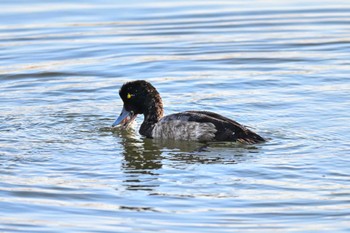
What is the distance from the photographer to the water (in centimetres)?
938

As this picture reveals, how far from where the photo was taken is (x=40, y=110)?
13719mm

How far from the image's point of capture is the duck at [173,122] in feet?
39.0

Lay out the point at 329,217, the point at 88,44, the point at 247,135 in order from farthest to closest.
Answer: the point at 88,44, the point at 247,135, the point at 329,217

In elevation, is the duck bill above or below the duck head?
below

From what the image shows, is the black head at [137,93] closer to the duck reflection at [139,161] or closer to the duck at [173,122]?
the duck at [173,122]

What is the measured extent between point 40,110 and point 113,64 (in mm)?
3168

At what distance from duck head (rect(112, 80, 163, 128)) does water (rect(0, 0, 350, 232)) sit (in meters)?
0.34

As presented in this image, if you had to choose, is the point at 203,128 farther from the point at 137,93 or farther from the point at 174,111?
the point at 174,111

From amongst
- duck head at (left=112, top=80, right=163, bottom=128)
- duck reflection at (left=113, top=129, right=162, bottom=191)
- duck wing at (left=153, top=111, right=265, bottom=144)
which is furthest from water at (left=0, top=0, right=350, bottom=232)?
duck head at (left=112, top=80, right=163, bottom=128)

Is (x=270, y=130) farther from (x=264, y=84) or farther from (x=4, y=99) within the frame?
(x=4, y=99)

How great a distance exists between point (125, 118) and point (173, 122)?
0.95m

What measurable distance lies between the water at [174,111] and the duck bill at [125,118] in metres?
0.14

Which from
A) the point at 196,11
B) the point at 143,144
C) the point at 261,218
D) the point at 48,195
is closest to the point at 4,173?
the point at 48,195

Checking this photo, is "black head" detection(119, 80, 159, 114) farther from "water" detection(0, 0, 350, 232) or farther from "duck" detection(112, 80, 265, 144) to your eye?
"water" detection(0, 0, 350, 232)
